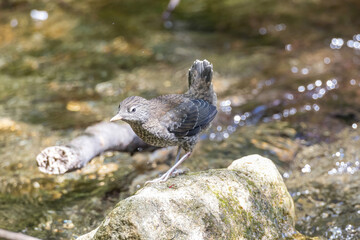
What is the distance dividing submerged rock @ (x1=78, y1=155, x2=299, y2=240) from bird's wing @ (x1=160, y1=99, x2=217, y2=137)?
2.15 ft

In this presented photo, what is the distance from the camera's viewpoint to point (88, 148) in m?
5.16

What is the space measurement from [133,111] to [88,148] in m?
1.02

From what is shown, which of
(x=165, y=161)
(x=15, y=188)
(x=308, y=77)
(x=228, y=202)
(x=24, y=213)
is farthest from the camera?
Result: (x=308, y=77)

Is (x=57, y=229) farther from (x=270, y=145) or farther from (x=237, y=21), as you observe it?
(x=237, y=21)

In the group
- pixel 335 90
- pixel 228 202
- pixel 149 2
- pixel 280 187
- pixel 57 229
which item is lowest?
pixel 149 2

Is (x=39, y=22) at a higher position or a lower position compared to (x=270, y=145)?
lower

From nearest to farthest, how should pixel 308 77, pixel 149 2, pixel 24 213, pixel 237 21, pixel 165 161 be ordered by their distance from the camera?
pixel 24 213 < pixel 165 161 < pixel 308 77 < pixel 237 21 < pixel 149 2

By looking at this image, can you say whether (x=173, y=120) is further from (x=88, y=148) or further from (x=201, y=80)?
(x=88, y=148)

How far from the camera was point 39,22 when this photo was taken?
37.2ft

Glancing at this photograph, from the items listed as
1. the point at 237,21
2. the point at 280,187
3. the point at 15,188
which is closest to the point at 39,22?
the point at 237,21

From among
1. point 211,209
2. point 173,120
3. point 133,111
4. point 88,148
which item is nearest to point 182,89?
point 88,148

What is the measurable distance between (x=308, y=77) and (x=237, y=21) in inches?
121

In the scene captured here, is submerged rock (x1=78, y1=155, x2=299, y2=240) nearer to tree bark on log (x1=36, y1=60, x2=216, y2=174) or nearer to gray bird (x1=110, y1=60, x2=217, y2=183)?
gray bird (x1=110, y1=60, x2=217, y2=183)

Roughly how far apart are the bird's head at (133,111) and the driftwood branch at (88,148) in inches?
31.6
